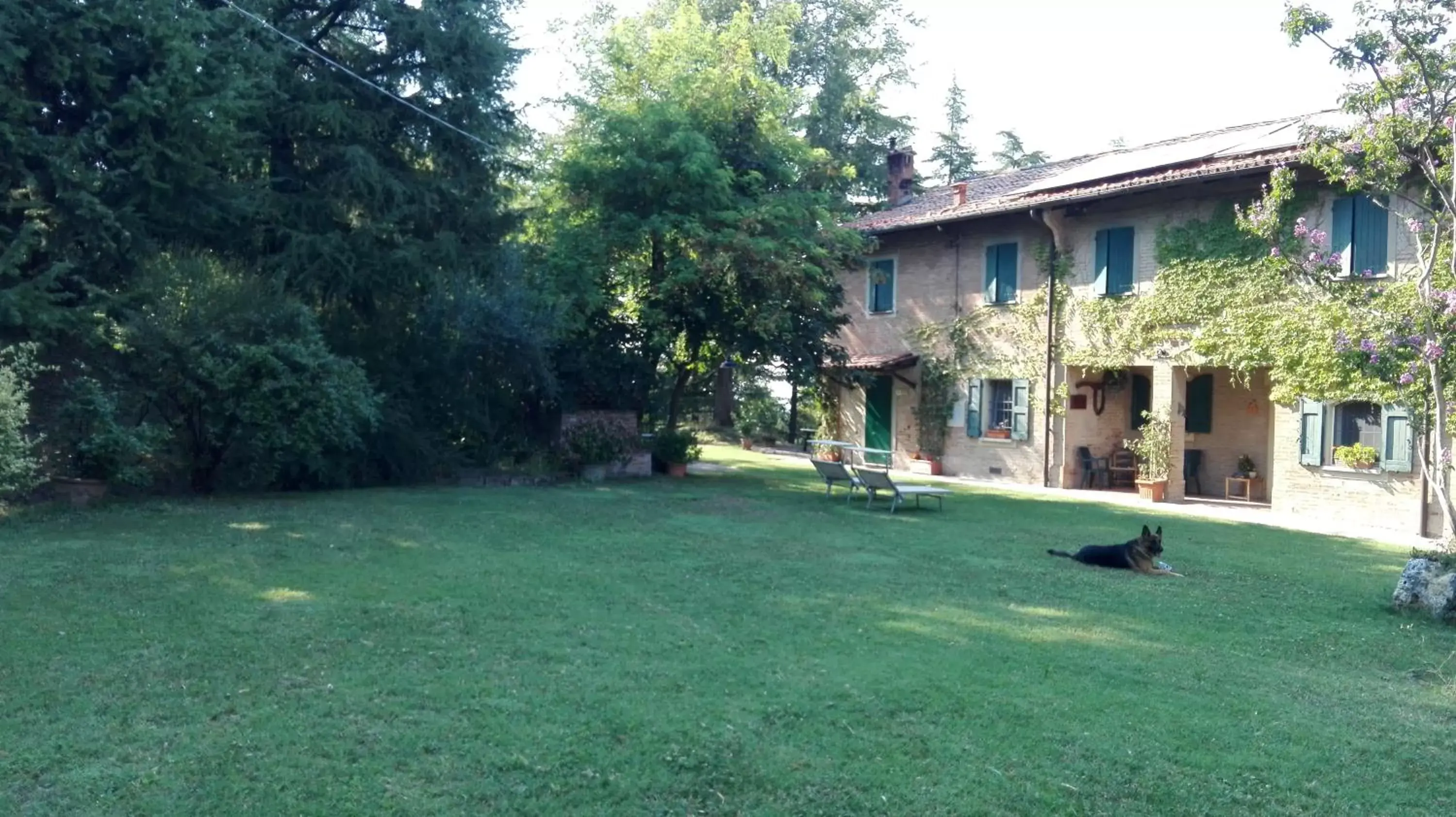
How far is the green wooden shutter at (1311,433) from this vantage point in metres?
18.2

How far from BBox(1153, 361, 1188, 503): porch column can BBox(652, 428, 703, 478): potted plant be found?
8831mm

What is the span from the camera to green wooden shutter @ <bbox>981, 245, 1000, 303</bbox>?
Answer: 78.4 ft

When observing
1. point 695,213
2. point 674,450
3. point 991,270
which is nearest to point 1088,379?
point 991,270

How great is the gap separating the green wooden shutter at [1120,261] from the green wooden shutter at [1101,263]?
0.07m

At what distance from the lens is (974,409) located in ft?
80.3

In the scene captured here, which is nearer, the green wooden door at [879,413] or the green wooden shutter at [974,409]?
the green wooden shutter at [974,409]

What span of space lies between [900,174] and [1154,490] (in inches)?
523

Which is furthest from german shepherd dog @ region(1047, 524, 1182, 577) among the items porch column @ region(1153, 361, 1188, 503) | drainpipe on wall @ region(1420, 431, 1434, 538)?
porch column @ region(1153, 361, 1188, 503)

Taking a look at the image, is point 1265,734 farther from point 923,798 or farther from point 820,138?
point 820,138

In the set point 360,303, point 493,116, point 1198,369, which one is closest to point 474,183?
point 493,116

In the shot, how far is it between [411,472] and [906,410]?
12.4 meters

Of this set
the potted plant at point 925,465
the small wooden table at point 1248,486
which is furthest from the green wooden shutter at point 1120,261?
the potted plant at point 925,465

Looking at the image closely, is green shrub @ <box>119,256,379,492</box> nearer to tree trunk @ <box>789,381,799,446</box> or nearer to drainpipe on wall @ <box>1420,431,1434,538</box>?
drainpipe on wall @ <box>1420,431,1434,538</box>

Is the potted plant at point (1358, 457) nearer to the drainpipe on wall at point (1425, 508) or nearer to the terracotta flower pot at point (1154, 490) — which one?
the drainpipe on wall at point (1425, 508)
